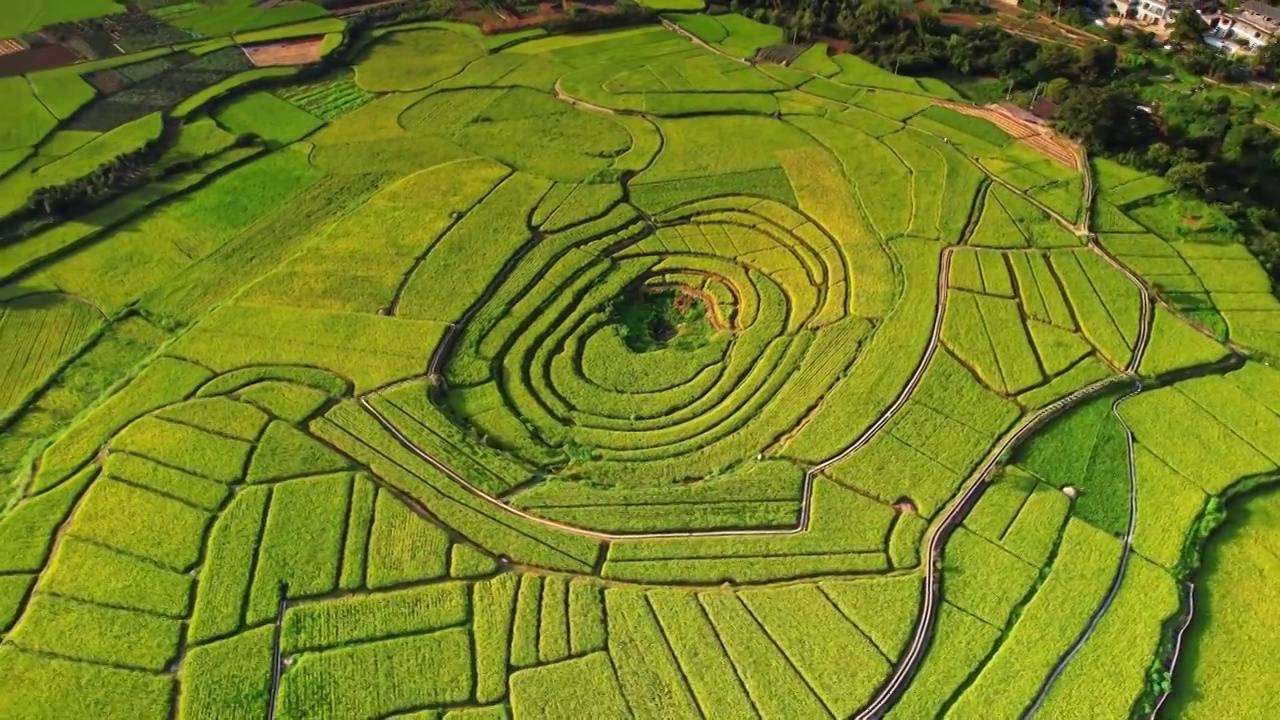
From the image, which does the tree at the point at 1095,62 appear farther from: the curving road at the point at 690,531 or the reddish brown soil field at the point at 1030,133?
the curving road at the point at 690,531

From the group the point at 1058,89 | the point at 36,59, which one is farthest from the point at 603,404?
the point at 36,59

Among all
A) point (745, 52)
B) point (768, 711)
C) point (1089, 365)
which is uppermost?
point (745, 52)

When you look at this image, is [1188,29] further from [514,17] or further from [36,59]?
[36,59]

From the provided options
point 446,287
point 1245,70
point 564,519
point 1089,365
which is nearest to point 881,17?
point 1245,70

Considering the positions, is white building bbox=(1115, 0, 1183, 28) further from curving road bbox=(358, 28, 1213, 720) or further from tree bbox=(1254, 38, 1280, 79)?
curving road bbox=(358, 28, 1213, 720)

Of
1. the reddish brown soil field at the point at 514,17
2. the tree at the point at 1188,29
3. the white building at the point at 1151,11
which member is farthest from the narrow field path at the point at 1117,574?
the reddish brown soil field at the point at 514,17

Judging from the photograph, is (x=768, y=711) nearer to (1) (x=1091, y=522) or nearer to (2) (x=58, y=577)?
(1) (x=1091, y=522)
